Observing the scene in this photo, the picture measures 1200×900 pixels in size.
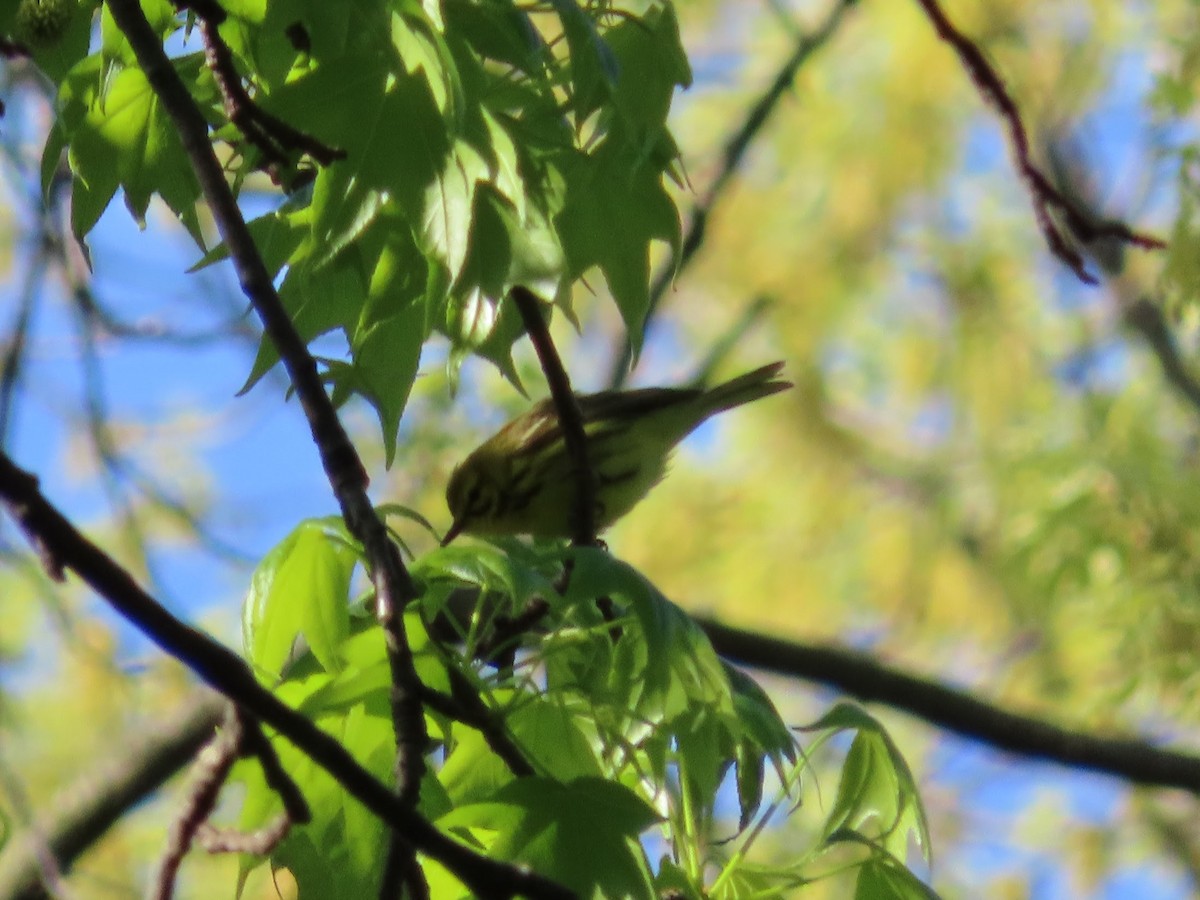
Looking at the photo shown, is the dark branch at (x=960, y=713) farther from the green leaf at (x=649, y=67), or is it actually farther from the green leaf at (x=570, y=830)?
the green leaf at (x=570, y=830)

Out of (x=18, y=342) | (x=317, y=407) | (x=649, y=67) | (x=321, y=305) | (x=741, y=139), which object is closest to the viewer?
(x=317, y=407)

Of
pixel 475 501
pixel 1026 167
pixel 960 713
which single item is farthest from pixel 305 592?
pixel 960 713

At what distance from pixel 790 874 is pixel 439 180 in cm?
79

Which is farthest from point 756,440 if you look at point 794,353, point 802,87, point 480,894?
point 480,894

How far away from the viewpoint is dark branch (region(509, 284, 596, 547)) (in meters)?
1.83

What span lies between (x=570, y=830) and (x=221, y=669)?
2.01 ft

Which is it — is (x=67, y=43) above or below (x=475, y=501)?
above

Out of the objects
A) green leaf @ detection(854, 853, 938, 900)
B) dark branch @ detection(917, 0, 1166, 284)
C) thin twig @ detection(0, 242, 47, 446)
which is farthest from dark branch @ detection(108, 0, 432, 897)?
thin twig @ detection(0, 242, 47, 446)

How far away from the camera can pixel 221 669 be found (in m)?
0.89

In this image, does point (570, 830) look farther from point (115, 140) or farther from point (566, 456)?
point (566, 456)

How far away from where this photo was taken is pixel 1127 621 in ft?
17.1

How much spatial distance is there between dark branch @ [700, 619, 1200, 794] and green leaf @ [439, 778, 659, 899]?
9.73ft

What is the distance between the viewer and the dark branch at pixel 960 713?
174 inches

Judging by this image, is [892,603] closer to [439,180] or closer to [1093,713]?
[1093,713]
